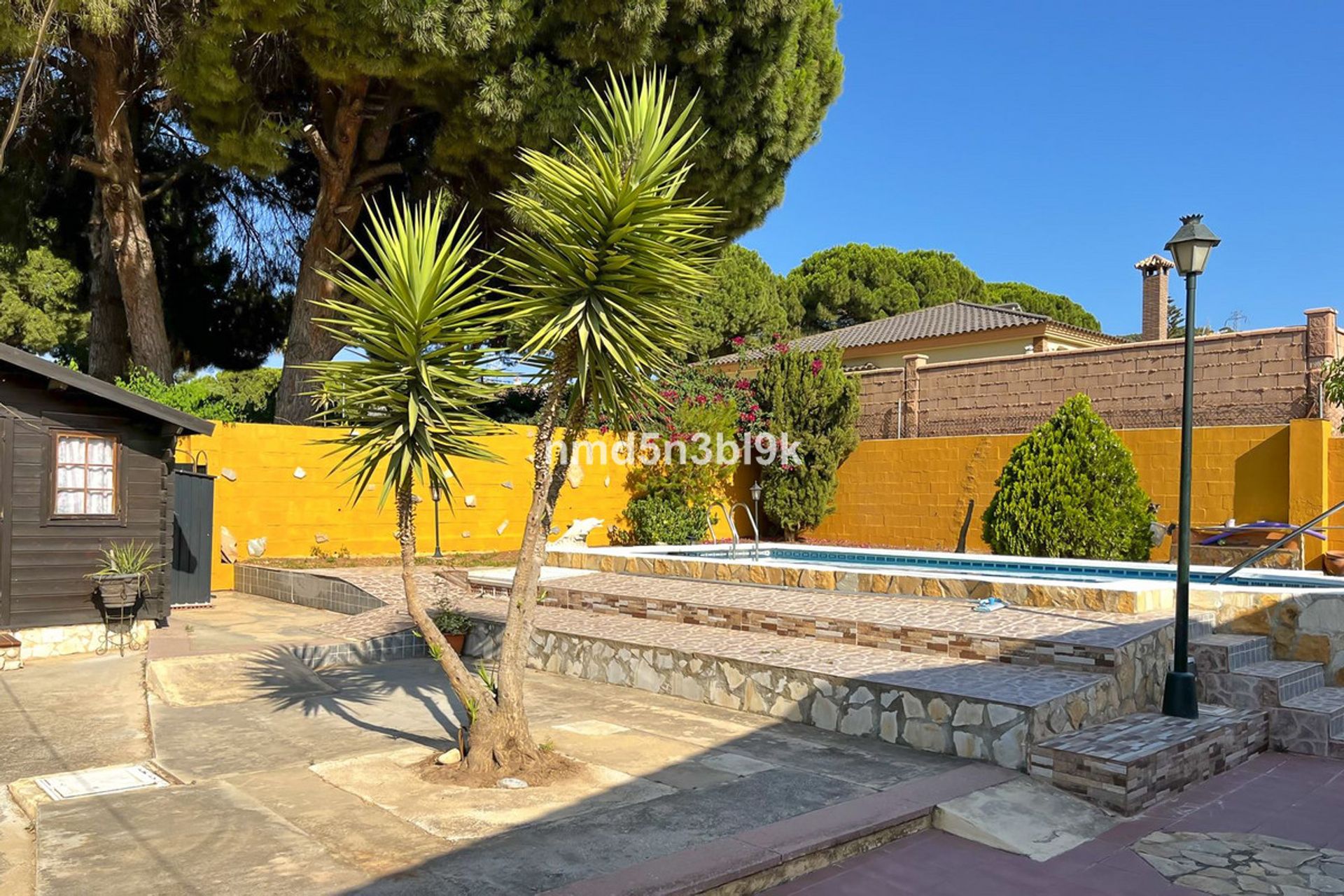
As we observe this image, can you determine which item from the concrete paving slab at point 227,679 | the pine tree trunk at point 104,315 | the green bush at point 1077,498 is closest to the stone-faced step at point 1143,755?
the concrete paving slab at point 227,679

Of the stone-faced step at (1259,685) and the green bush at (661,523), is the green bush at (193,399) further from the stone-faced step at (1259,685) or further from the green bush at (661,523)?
the stone-faced step at (1259,685)

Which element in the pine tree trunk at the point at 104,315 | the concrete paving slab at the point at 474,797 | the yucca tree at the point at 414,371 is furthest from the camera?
the pine tree trunk at the point at 104,315

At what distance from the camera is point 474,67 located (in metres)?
13.4

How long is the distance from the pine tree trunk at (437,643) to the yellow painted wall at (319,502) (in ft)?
23.1

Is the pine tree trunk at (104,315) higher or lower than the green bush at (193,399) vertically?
higher

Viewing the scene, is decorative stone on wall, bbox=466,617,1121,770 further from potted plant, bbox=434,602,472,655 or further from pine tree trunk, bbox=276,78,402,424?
pine tree trunk, bbox=276,78,402,424

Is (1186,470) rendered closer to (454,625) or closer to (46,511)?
(454,625)

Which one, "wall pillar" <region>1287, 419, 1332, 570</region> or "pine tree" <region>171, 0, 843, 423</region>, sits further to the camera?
"wall pillar" <region>1287, 419, 1332, 570</region>

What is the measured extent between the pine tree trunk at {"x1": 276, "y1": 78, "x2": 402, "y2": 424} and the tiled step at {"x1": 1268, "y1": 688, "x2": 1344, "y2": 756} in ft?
42.9

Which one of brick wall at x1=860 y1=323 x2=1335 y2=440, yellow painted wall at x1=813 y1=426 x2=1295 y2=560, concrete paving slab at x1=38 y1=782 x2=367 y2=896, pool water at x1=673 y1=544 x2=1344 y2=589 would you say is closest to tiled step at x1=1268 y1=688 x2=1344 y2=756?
pool water at x1=673 y1=544 x2=1344 y2=589

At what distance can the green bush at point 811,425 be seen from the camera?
1844 cm

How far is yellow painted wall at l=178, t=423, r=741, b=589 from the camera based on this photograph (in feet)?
45.2

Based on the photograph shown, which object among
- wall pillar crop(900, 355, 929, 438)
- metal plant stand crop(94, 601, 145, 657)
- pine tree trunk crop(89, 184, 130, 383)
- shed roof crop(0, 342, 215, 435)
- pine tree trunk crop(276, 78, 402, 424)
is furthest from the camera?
wall pillar crop(900, 355, 929, 438)

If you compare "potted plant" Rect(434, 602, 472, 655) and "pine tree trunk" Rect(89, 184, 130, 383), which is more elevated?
"pine tree trunk" Rect(89, 184, 130, 383)
